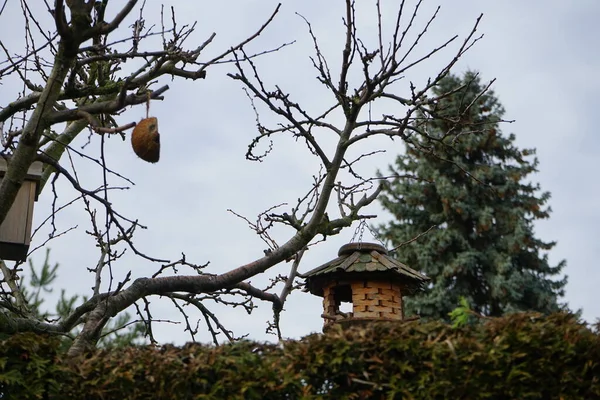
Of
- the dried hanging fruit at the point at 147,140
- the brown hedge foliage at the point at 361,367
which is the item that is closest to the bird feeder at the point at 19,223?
the dried hanging fruit at the point at 147,140

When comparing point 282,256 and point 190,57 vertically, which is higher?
point 190,57

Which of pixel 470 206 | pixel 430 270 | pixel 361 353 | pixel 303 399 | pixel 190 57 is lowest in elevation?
pixel 303 399

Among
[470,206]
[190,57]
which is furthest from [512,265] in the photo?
[190,57]

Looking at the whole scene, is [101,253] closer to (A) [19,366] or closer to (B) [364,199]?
(B) [364,199]

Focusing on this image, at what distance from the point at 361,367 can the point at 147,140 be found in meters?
1.53

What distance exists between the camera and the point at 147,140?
3.73 meters

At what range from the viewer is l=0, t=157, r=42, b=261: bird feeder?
5.12m

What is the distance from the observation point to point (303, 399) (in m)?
3.13

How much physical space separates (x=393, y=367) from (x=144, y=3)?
3996 mm

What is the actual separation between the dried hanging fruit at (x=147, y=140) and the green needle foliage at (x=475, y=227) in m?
13.9

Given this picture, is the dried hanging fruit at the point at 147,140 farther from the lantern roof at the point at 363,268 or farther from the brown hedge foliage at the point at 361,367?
the lantern roof at the point at 363,268

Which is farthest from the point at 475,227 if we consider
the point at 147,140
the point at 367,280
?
the point at 147,140

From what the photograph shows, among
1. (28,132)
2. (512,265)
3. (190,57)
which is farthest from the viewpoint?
(512,265)

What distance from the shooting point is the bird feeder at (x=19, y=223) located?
5.12 meters
